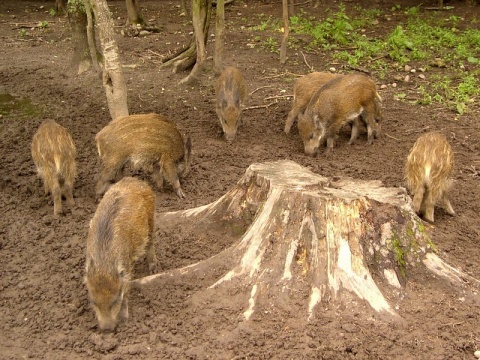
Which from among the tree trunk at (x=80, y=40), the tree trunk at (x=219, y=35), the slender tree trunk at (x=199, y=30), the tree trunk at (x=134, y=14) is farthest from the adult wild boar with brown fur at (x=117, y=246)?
the tree trunk at (x=134, y=14)

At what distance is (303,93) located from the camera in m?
7.74

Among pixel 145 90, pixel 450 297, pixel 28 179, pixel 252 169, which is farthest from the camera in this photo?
pixel 145 90

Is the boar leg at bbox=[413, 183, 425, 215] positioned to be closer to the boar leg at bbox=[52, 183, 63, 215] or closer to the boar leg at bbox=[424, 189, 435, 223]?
the boar leg at bbox=[424, 189, 435, 223]

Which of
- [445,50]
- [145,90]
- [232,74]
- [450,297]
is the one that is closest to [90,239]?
[450,297]

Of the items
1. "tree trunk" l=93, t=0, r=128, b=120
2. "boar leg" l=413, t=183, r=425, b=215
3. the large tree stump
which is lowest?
"boar leg" l=413, t=183, r=425, b=215

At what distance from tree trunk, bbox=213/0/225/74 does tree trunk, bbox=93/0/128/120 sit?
2.54 metres

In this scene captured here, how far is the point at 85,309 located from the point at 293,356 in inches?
62.9

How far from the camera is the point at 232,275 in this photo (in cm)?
425

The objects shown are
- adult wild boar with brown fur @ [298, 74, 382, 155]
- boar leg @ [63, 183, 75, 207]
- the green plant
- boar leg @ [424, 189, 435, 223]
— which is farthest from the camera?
the green plant

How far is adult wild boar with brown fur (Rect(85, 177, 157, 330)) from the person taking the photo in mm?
3975

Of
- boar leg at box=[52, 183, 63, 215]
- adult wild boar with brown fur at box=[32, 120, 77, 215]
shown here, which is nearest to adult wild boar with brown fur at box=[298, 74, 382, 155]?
adult wild boar with brown fur at box=[32, 120, 77, 215]

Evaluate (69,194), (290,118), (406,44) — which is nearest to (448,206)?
(290,118)

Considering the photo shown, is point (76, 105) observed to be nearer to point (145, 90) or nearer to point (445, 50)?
point (145, 90)

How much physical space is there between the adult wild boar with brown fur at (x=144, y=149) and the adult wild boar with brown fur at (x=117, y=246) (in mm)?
1393
